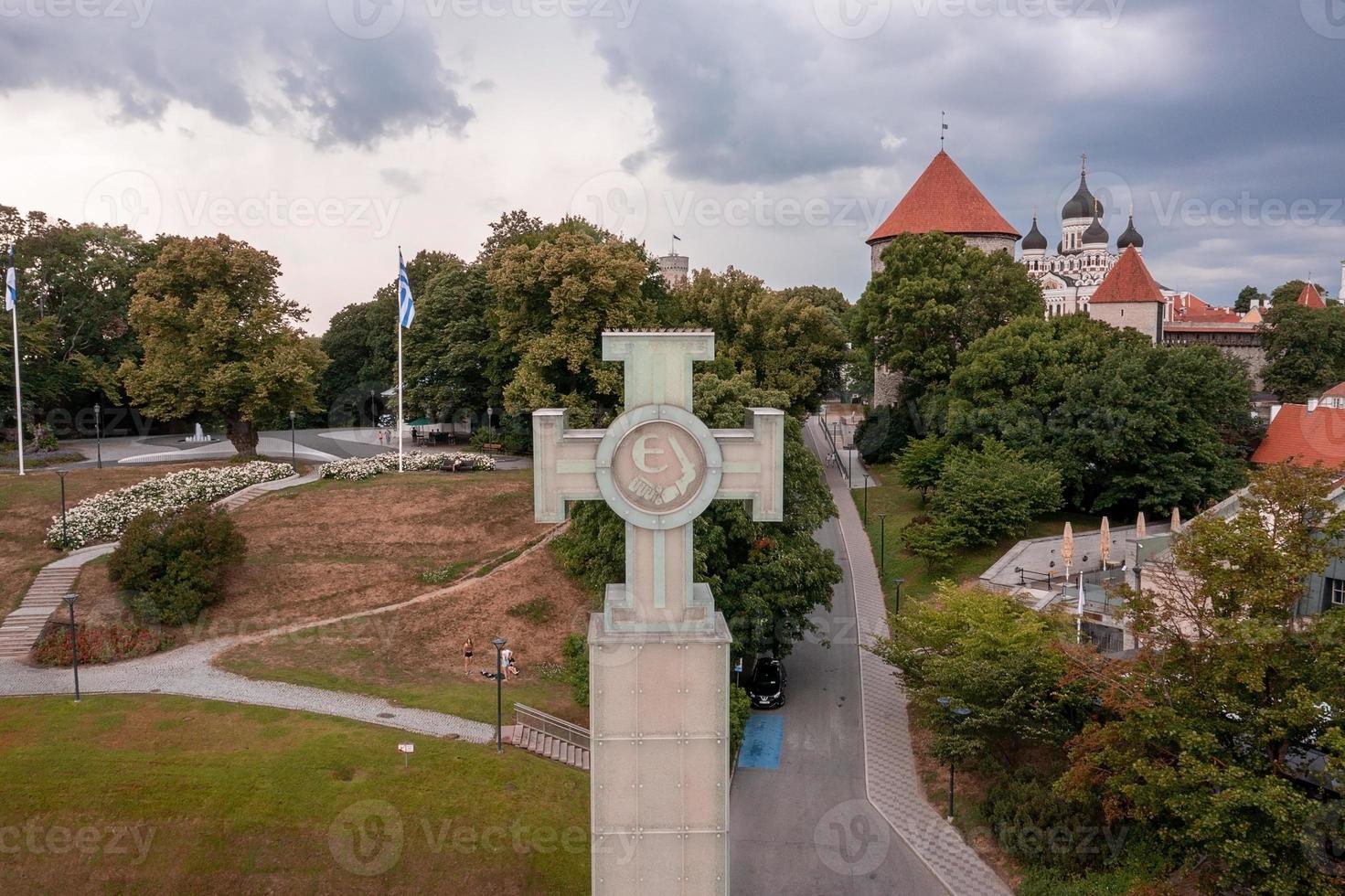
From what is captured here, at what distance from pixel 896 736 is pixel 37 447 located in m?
39.8

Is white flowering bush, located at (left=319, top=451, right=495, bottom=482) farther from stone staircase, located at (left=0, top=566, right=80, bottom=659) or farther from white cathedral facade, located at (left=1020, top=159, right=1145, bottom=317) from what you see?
white cathedral facade, located at (left=1020, top=159, right=1145, bottom=317)

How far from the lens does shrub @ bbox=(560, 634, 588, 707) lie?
21625 mm

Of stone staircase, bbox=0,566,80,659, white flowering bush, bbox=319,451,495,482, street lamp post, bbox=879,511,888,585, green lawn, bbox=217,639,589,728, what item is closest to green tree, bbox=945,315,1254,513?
street lamp post, bbox=879,511,888,585

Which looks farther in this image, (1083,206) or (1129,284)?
(1083,206)

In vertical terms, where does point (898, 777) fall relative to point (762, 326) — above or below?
below

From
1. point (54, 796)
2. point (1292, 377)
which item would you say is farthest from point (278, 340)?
point (1292, 377)

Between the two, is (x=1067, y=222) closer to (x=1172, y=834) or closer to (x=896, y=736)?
(x=896, y=736)

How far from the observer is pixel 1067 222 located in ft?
329

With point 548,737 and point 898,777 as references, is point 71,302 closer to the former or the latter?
point 548,737

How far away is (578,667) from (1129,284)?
1979 inches

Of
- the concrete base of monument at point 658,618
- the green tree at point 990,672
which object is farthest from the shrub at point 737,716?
the concrete base of monument at point 658,618

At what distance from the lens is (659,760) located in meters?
8.12

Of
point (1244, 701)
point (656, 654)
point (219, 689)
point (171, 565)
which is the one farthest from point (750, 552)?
point (656, 654)

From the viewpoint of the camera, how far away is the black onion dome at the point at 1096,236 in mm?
92812
